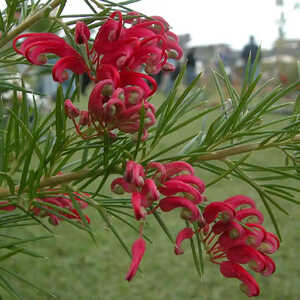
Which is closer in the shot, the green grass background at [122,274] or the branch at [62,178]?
the branch at [62,178]

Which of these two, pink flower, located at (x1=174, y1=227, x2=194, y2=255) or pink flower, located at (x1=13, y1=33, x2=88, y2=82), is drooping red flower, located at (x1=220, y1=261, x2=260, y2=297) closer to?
pink flower, located at (x1=174, y1=227, x2=194, y2=255)

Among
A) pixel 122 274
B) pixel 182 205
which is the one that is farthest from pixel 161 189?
pixel 122 274

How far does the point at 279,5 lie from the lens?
5129mm

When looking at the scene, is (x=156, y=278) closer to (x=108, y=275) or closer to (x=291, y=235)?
(x=108, y=275)

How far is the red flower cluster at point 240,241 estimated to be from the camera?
0.36 metres

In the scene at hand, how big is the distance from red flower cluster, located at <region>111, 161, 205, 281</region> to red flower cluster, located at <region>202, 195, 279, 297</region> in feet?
0.12

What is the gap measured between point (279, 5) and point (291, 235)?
3602mm

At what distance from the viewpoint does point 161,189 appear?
0.33 metres

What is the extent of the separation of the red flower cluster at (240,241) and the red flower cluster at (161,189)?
1.4 inches

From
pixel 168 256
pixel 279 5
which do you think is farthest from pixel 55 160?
pixel 279 5

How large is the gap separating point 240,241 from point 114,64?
7.1 inches

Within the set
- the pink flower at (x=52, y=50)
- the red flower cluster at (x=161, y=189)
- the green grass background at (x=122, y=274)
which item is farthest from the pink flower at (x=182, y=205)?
the green grass background at (x=122, y=274)

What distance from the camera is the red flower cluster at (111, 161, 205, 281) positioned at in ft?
0.97

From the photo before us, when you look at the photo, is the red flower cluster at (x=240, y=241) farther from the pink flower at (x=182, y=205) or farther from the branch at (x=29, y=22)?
→ the branch at (x=29, y=22)
